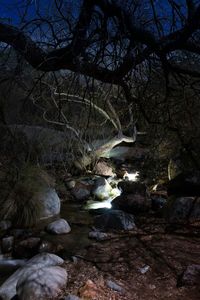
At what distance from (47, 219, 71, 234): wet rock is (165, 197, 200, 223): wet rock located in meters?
1.86

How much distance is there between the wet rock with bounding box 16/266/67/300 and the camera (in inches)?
145

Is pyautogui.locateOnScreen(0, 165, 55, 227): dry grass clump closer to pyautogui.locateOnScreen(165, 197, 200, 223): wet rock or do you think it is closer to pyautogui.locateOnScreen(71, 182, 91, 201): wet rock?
pyautogui.locateOnScreen(71, 182, 91, 201): wet rock

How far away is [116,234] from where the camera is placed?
19.1 feet

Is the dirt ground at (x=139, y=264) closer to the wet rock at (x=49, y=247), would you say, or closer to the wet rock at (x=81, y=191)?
the wet rock at (x=49, y=247)

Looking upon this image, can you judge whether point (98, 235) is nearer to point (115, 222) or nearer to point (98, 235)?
point (98, 235)

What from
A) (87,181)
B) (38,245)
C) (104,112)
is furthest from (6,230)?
(104,112)

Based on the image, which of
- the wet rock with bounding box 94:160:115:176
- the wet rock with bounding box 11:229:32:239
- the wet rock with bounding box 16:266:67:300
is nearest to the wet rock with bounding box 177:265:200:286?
the wet rock with bounding box 16:266:67:300

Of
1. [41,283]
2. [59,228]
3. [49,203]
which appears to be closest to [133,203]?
[49,203]

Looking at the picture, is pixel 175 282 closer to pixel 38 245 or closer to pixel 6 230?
pixel 38 245

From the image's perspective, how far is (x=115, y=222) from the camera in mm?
6180

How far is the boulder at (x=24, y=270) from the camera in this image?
3.91 m

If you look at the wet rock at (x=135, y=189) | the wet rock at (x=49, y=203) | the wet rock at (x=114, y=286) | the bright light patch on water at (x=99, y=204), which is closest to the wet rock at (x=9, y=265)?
the wet rock at (x=114, y=286)

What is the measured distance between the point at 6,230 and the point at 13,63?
3488mm

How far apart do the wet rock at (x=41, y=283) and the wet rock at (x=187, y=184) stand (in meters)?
3.70
